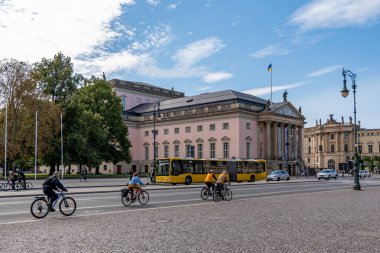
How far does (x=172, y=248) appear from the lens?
945cm

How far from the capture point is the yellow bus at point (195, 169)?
43.6 m

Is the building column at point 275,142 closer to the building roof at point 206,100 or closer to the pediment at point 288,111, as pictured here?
the pediment at point 288,111

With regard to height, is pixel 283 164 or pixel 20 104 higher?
pixel 20 104

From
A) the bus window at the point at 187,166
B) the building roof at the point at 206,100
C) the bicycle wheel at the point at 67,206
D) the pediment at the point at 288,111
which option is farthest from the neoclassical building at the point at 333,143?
the bicycle wheel at the point at 67,206

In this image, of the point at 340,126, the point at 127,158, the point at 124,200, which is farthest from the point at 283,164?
the point at 124,200

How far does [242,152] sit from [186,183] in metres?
36.0

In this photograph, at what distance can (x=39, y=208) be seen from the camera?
1535 cm

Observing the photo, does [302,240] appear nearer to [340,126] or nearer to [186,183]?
[186,183]

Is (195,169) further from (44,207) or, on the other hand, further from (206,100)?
(206,100)

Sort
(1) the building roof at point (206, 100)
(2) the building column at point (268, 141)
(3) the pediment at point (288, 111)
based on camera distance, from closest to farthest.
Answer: (1) the building roof at point (206, 100) < (2) the building column at point (268, 141) < (3) the pediment at point (288, 111)

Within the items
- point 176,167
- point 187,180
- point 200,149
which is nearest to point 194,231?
point 176,167

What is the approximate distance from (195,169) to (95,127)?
76.0 feet

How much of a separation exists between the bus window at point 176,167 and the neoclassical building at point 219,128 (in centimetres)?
3154

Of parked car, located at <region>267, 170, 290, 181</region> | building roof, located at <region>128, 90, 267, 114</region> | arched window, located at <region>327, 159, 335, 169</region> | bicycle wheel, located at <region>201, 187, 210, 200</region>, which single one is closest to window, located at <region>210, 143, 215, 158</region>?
building roof, located at <region>128, 90, 267, 114</region>
